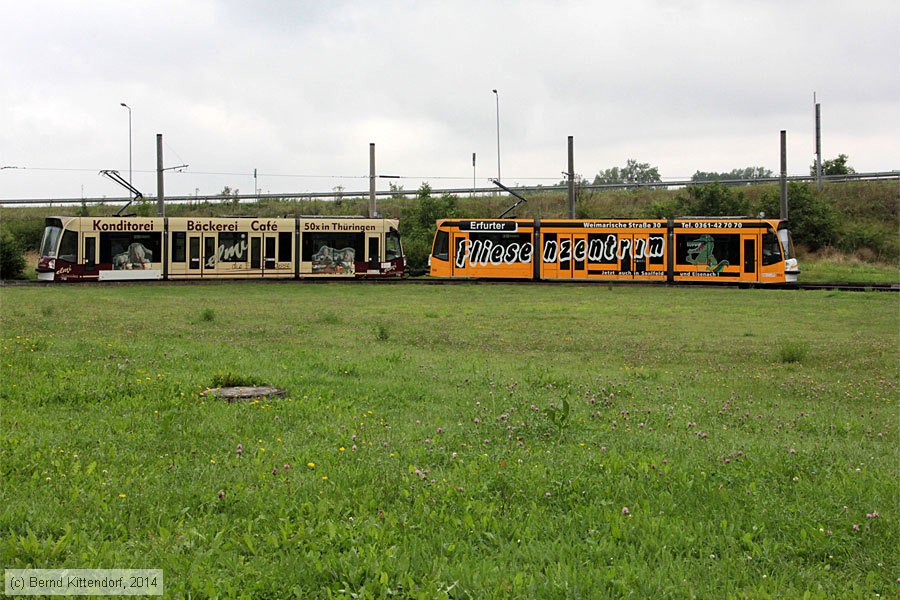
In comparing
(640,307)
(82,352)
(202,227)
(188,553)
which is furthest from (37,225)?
(188,553)

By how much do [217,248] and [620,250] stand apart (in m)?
18.2

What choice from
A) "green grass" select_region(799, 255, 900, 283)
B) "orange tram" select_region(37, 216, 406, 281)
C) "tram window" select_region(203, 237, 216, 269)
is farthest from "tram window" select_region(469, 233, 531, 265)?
"green grass" select_region(799, 255, 900, 283)

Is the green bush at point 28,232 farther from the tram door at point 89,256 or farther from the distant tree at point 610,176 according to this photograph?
the distant tree at point 610,176

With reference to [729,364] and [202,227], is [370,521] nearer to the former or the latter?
[729,364]

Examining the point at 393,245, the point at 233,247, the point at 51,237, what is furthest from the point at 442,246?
the point at 51,237

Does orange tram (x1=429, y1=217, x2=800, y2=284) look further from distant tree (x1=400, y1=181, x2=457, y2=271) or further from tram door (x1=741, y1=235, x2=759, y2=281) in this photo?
distant tree (x1=400, y1=181, x2=457, y2=271)

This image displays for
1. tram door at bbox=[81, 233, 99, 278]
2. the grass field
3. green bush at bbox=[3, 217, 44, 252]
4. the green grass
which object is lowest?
the grass field

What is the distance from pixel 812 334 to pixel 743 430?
11.6m

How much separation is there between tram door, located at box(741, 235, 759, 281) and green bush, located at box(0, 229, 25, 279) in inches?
1313

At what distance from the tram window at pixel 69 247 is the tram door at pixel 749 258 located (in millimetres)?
28619

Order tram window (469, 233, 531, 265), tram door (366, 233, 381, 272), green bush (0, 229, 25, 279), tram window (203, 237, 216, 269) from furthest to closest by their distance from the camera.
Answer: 1. green bush (0, 229, 25, 279)
2. tram window (469, 233, 531, 265)
3. tram door (366, 233, 381, 272)
4. tram window (203, 237, 216, 269)

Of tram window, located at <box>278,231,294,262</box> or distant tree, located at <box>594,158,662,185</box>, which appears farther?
distant tree, located at <box>594,158,662,185</box>

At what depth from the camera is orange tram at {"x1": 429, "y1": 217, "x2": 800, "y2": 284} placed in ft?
120

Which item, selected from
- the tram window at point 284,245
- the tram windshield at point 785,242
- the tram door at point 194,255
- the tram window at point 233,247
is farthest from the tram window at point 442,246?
the tram windshield at point 785,242
